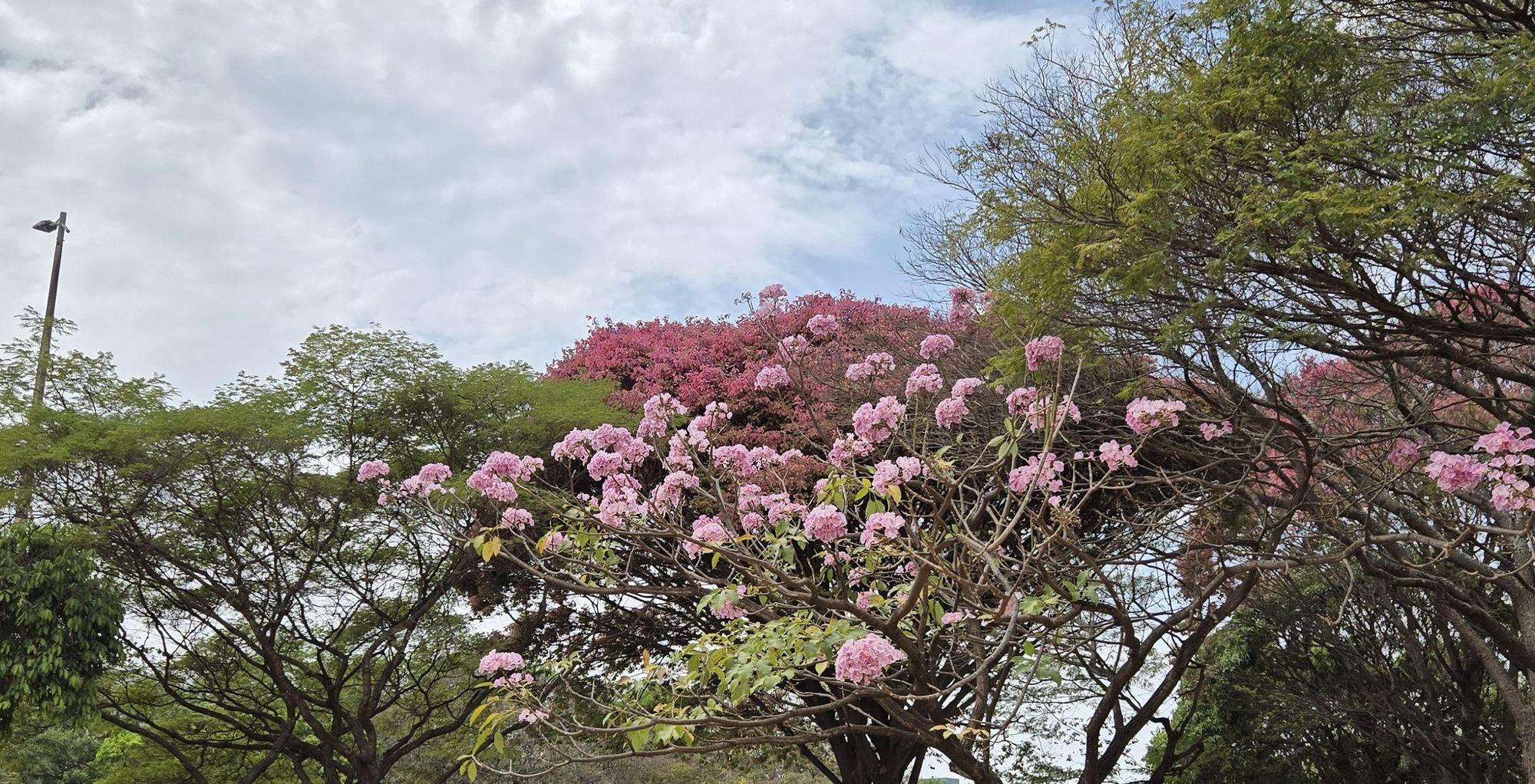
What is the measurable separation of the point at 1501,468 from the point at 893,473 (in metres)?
2.68

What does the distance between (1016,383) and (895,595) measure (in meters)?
2.10

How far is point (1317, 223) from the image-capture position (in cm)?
490

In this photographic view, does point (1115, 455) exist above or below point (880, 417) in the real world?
below

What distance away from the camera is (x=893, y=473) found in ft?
13.8

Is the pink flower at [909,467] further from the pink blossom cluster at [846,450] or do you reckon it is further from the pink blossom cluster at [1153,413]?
the pink blossom cluster at [1153,413]

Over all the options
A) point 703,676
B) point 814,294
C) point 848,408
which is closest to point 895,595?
point 703,676

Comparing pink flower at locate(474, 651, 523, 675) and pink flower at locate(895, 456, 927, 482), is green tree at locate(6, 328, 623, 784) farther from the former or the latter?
pink flower at locate(895, 456, 927, 482)

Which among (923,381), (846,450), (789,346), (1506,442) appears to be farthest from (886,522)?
(1506,442)

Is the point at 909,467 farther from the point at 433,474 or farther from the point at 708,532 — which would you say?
the point at 433,474

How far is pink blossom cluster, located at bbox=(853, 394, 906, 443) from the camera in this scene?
4.66 metres

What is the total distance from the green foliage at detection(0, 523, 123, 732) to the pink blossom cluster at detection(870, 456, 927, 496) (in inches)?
335

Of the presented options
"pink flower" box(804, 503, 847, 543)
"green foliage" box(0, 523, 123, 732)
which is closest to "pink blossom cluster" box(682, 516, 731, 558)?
"pink flower" box(804, 503, 847, 543)

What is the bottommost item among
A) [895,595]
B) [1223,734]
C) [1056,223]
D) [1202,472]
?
[1223,734]

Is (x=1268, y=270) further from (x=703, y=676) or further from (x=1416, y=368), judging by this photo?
(x=703, y=676)
